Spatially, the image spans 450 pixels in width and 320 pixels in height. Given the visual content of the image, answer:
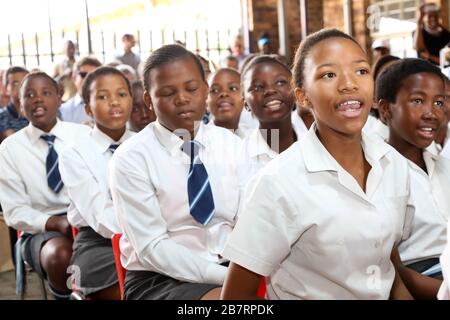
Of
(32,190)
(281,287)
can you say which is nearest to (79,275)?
(32,190)

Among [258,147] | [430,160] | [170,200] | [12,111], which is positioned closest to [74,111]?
[12,111]

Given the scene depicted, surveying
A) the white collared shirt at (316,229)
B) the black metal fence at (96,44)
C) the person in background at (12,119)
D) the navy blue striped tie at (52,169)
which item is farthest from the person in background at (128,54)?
the white collared shirt at (316,229)

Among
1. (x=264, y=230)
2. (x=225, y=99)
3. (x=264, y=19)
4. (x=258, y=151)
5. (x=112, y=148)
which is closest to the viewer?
(x=264, y=230)

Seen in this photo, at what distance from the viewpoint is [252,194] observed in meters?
1.41

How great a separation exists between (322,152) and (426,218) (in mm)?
516

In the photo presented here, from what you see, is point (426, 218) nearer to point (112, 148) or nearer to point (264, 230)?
point (264, 230)

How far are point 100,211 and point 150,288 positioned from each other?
30.2 inches

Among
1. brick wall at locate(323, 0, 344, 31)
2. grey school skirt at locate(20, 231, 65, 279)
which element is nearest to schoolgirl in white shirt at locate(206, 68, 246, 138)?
grey school skirt at locate(20, 231, 65, 279)

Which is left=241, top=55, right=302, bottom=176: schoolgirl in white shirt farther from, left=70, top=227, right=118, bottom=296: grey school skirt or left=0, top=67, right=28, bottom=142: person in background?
left=0, top=67, right=28, bottom=142: person in background

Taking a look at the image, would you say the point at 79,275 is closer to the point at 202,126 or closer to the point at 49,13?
the point at 202,126

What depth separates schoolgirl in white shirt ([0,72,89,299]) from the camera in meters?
2.73

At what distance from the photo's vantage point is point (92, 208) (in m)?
2.55

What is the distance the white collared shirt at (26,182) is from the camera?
9.50 ft

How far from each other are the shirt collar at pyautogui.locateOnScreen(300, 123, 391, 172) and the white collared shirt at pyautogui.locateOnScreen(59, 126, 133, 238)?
3.91 ft
